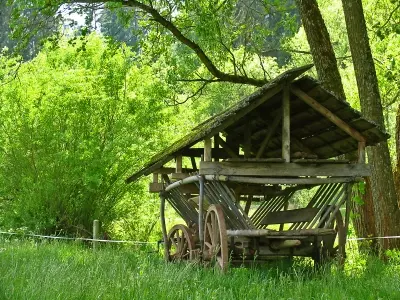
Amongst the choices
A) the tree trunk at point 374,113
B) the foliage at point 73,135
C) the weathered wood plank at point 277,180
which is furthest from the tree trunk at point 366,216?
the foliage at point 73,135

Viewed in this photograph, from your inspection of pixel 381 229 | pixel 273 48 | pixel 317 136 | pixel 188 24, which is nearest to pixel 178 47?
pixel 188 24

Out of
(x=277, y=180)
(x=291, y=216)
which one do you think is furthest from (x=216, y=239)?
(x=291, y=216)

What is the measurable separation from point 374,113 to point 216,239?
4188mm

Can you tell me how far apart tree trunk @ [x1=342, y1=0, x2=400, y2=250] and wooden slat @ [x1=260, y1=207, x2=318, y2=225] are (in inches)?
72.2

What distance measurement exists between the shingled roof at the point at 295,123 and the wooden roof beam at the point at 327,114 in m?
0.06

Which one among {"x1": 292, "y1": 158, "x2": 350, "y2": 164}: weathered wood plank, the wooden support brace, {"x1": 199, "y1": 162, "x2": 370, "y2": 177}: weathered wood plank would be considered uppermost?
the wooden support brace

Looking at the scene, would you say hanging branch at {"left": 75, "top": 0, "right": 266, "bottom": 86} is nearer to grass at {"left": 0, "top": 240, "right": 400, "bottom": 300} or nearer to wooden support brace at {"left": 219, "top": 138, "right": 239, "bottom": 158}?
wooden support brace at {"left": 219, "top": 138, "right": 239, "bottom": 158}

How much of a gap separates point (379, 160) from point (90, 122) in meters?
8.80

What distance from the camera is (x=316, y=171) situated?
10883 millimetres

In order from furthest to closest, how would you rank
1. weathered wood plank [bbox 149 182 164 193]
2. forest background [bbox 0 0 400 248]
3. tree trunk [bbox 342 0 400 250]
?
forest background [bbox 0 0 400 248] → weathered wood plank [bbox 149 182 164 193] → tree trunk [bbox 342 0 400 250]

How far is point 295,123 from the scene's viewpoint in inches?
482

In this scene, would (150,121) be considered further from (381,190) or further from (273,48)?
(381,190)

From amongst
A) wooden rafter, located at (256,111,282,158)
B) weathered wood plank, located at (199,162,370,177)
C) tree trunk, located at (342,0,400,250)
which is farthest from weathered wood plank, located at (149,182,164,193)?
tree trunk, located at (342,0,400,250)

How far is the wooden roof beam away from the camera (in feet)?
35.3
